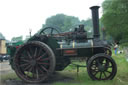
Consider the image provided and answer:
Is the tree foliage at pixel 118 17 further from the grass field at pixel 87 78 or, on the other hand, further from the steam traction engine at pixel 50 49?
the steam traction engine at pixel 50 49

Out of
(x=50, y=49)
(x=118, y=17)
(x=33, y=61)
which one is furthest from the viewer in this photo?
(x=118, y=17)

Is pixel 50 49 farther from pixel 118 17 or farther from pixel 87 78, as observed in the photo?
pixel 118 17

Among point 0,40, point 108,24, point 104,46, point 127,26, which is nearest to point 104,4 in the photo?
point 108,24

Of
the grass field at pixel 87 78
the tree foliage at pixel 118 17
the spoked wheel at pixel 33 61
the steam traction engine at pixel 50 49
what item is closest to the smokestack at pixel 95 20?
the steam traction engine at pixel 50 49

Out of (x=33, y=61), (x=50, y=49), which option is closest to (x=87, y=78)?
(x=50, y=49)

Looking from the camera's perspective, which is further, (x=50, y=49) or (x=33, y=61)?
(x=33, y=61)

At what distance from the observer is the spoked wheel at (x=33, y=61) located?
4660mm

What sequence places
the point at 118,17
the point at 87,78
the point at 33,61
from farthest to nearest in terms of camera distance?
the point at 118,17, the point at 87,78, the point at 33,61

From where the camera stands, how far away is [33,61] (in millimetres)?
4773

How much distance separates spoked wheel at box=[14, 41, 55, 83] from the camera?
15.3 feet

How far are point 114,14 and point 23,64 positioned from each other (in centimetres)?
2392

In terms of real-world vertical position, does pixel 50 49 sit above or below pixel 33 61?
above

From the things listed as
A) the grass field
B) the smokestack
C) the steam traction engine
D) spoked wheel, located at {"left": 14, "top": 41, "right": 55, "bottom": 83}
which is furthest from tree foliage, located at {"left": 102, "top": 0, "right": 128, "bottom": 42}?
spoked wheel, located at {"left": 14, "top": 41, "right": 55, "bottom": 83}

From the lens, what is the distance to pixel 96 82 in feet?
14.1
